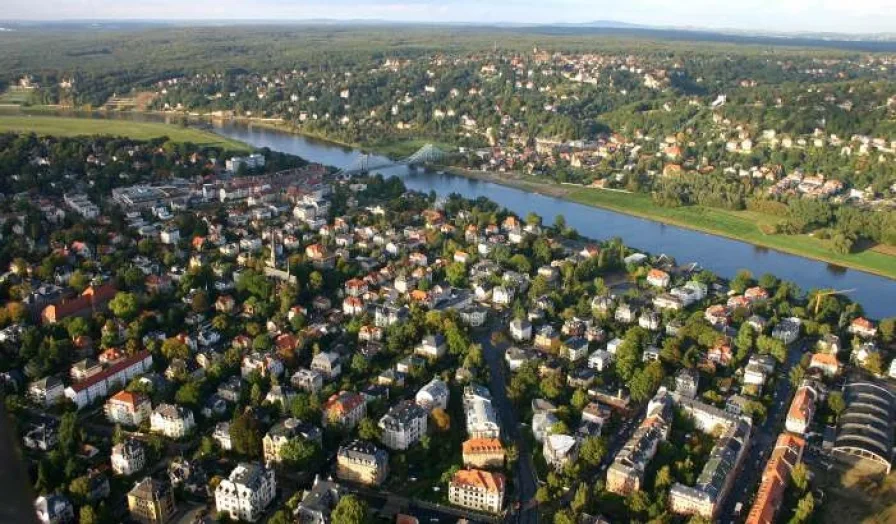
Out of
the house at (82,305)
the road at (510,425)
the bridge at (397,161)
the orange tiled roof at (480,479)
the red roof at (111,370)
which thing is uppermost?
the bridge at (397,161)

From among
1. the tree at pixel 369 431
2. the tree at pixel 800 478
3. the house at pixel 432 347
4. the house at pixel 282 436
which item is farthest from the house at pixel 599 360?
the house at pixel 282 436

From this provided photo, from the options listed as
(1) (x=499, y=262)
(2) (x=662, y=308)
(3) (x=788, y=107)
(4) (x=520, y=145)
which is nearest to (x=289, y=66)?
(4) (x=520, y=145)

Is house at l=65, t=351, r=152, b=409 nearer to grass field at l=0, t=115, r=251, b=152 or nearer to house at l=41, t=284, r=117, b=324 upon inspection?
house at l=41, t=284, r=117, b=324

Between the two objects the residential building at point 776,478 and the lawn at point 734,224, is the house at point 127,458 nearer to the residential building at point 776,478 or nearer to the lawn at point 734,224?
the residential building at point 776,478

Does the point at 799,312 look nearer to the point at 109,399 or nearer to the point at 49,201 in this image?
the point at 109,399

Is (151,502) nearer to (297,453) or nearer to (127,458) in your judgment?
(127,458)

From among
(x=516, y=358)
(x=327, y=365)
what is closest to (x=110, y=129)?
(x=327, y=365)
